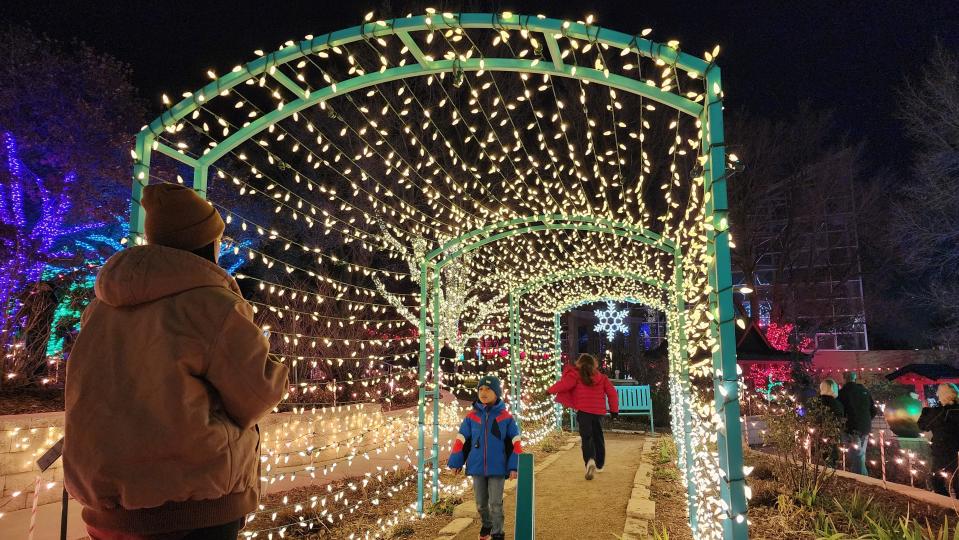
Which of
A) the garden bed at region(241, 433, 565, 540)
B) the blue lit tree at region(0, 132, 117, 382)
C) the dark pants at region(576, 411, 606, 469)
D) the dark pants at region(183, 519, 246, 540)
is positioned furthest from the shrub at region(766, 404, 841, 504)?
the blue lit tree at region(0, 132, 117, 382)

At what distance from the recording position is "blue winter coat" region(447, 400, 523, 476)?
466 cm

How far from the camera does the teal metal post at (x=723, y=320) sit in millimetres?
2670

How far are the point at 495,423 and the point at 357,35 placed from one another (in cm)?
309

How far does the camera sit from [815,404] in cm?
627

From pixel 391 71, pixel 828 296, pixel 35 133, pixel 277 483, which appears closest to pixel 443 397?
pixel 277 483

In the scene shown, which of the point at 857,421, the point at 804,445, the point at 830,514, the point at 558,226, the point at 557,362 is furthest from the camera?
the point at 557,362

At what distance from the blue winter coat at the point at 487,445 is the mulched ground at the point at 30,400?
444 centimetres

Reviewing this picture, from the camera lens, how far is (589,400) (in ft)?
24.0

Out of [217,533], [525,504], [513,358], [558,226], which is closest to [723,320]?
[525,504]

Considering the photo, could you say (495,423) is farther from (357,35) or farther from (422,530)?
(357,35)

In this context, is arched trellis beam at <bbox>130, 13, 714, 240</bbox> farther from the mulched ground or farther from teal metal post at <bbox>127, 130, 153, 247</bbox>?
the mulched ground

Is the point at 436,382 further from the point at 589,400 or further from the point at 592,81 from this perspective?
the point at 592,81

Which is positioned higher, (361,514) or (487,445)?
(487,445)

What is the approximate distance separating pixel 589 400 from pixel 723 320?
474cm
